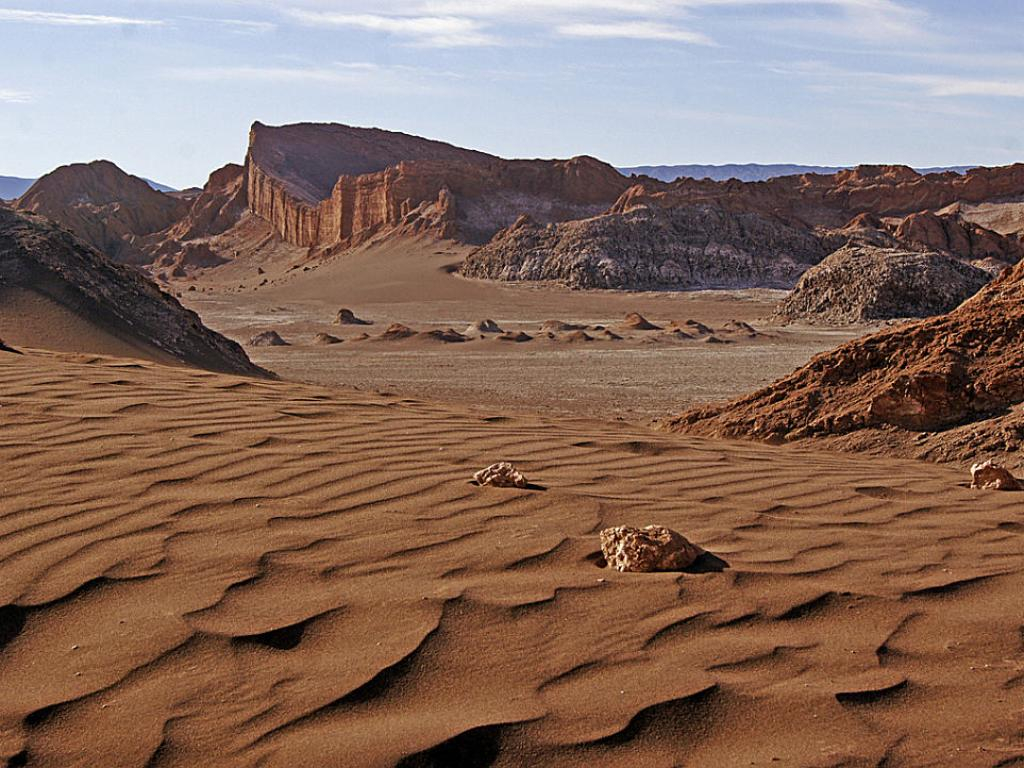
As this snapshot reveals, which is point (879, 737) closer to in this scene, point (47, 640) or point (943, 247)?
point (47, 640)

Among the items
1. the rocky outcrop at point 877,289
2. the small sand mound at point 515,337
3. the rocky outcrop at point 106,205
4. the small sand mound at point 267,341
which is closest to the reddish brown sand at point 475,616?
the small sand mound at point 515,337

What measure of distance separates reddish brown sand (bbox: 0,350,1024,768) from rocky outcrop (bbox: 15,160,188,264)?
77.1 m

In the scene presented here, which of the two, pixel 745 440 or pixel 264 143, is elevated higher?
pixel 264 143

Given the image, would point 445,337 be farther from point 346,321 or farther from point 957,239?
point 957,239

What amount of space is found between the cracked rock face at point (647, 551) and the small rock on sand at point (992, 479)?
218 cm

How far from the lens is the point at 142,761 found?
2.26 m

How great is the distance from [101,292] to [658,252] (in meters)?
37.9

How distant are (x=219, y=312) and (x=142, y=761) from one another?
39.8 metres

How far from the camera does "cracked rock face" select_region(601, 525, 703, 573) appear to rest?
10.9 ft

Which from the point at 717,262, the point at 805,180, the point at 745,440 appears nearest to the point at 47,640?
the point at 745,440

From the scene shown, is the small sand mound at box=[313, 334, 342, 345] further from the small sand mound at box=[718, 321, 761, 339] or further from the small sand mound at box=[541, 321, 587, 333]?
the small sand mound at box=[718, 321, 761, 339]

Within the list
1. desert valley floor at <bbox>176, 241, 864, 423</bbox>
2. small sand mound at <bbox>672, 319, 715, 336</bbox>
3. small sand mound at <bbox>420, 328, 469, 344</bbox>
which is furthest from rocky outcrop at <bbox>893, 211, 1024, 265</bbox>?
small sand mound at <bbox>420, 328, 469, 344</bbox>

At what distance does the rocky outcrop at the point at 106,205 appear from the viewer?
7943 cm

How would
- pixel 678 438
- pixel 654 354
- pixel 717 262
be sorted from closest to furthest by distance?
pixel 678 438, pixel 654 354, pixel 717 262
